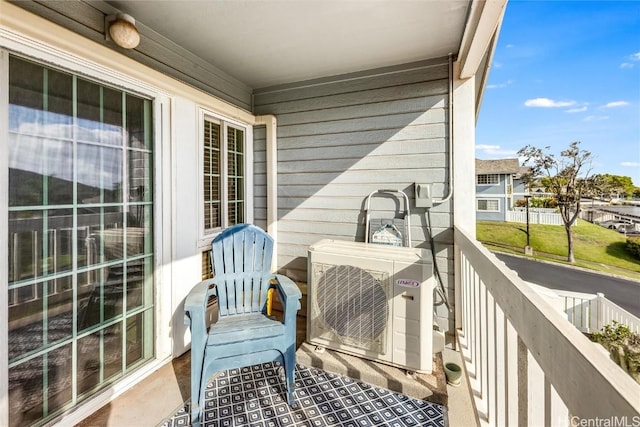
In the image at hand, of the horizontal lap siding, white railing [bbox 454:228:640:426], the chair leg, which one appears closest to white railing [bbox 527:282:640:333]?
white railing [bbox 454:228:640:426]

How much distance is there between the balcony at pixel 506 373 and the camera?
0.52 metres

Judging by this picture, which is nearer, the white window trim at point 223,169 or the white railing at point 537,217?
the white window trim at point 223,169

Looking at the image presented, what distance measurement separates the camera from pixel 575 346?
577mm

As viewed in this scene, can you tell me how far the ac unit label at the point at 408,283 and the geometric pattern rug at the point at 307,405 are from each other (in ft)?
2.50

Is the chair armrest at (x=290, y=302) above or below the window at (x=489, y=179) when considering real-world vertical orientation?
below

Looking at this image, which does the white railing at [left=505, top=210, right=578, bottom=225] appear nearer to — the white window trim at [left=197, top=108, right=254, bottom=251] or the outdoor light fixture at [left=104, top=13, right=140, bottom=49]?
the white window trim at [left=197, top=108, right=254, bottom=251]

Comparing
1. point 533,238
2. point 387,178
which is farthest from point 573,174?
point 387,178

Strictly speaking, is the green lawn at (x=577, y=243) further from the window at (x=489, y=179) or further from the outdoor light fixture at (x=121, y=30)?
the outdoor light fixture at (x=121, y=30)

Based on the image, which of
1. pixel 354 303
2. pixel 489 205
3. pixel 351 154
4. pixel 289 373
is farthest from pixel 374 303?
pixel 489 205

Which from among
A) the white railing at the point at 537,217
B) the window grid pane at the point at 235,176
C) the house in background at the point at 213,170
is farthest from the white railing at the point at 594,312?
the window grid pane at the point at 235,176

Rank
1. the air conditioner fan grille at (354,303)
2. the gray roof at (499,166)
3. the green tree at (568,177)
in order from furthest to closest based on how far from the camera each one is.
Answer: the gray roof at (499,166), the green tree at (568,177), the air conditioner fan grille at (354,303)

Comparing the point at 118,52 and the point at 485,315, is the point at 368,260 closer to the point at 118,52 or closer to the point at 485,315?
the point at 485,315

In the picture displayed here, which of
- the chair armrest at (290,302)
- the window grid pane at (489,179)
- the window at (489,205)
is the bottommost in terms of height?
the chair armrest at (290,302)

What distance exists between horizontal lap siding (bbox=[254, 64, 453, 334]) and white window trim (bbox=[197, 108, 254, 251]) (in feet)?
0.33
